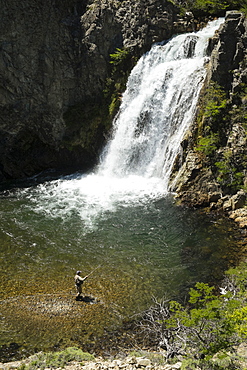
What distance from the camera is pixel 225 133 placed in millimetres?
16266

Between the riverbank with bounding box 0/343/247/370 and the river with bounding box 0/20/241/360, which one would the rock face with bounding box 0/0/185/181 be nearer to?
the river with bounding box 0/20/241/360

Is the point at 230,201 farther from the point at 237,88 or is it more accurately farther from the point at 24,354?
the point at 24,354

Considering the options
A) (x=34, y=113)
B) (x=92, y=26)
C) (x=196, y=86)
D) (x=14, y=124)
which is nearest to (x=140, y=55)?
(x=92, y=26)

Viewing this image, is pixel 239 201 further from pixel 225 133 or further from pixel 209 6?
pixel 209 6

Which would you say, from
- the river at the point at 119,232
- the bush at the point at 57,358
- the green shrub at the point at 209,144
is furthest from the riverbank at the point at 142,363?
the green shrub at the point at 209,144

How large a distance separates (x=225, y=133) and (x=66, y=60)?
13.6m

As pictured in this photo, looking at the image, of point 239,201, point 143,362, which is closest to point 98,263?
point 143,362

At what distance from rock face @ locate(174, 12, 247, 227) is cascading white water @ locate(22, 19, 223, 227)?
1.66 meters

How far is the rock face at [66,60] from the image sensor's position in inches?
883

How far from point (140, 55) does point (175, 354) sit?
20.5 m

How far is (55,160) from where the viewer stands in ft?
83.1

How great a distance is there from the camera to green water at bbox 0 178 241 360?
30.0 ft

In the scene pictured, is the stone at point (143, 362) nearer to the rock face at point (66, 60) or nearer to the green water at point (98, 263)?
the green water at point (98, 263)

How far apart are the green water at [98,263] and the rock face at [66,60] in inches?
341
